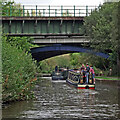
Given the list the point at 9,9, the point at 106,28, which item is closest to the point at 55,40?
the point at 9,9

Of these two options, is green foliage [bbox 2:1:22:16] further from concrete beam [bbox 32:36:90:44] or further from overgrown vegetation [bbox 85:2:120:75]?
overgrown vegetation [bbox 85:2:120:75]

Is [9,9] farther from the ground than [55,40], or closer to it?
farther from the ground

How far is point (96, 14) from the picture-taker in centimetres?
5466

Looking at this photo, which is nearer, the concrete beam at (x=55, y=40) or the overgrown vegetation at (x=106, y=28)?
the overgrown vegetation at (x=106, y=28)

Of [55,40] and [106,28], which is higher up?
[106,28]

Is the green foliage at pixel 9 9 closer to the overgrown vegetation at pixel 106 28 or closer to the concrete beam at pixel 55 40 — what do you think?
the concrete beam at pixel 55 40

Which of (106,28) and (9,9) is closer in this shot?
(106,28)

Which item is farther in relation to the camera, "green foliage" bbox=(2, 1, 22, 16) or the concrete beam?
the concrete beam

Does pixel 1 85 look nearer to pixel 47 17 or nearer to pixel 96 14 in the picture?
pixel 96 14

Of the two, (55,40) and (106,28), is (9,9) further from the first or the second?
(106,28)

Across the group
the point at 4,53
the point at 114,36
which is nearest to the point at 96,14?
the point at 114,36

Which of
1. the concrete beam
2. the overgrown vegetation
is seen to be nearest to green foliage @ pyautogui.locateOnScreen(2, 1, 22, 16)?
the concrete beam

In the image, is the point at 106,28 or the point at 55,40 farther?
the point at 55,40

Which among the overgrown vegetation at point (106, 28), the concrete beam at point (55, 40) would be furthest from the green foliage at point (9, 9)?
the overgrown vegetation at point (106, 28)
